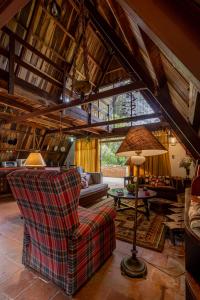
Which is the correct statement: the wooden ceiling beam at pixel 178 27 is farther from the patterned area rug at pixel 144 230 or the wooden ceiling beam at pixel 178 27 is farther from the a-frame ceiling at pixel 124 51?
the patterned area rug at pixel 144 230

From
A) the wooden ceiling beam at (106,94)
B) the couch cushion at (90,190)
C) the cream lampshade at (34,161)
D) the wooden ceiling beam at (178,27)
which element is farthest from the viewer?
the couch cushion at (90,190)

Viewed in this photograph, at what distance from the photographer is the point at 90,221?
5.75 ft

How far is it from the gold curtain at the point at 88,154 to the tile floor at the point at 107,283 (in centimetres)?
605

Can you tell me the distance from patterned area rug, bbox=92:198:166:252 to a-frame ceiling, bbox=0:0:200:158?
4.88 ft

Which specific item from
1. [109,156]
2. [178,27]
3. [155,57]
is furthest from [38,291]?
[109,156]

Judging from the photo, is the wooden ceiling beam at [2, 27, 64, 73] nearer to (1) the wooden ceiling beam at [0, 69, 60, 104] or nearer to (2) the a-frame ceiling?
(2) the a-frame ceiling

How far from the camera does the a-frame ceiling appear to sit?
0.59 meters

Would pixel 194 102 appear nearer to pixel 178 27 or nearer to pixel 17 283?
pixel 178 27

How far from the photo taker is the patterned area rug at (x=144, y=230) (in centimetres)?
243

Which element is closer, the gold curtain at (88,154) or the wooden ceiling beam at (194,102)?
the wooden ceiling beam at (194,102)

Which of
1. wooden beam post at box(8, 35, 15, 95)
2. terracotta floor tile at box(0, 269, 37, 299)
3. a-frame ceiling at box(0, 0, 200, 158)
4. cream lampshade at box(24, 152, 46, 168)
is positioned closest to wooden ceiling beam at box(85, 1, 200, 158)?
a-frame ceiling at box(0, 0, 200, 158)

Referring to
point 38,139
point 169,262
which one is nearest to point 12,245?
point 169,262

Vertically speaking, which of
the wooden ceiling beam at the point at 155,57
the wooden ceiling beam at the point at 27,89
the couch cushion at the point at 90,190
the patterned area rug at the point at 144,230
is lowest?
the patterned area rug at the point at 144,230

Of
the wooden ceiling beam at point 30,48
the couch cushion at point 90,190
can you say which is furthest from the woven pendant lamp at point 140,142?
the wooden ceiling beam at point 30,48
